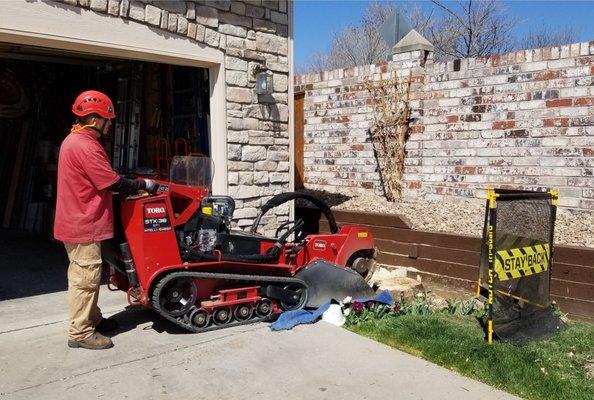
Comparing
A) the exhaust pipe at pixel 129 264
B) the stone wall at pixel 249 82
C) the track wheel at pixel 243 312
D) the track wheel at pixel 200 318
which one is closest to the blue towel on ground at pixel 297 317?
the track wheel at pixel 243 312

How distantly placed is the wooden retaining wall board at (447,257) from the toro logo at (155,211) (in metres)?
3.44

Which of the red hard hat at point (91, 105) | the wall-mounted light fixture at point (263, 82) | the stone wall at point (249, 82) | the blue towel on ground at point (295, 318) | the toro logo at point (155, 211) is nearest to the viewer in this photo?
the red hard hat at point (91, 105)

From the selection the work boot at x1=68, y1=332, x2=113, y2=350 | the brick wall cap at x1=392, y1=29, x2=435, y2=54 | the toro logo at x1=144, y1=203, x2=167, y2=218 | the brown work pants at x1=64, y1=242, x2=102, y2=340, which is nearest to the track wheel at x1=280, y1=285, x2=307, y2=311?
the toro logo at x1=144, y1=203, x2=167, y2=218

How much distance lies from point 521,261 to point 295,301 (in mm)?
2125

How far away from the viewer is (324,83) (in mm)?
10062

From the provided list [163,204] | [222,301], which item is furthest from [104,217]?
[222,301]

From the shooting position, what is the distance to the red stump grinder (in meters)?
4.50

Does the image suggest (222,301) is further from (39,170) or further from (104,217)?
(39,170)

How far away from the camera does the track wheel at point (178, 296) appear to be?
464 centimetres

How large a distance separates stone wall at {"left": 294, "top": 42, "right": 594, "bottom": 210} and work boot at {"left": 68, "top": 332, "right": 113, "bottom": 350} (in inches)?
224

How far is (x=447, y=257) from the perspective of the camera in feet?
21.2

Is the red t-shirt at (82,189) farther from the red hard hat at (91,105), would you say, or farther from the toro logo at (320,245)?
the toro logo at (320,245)

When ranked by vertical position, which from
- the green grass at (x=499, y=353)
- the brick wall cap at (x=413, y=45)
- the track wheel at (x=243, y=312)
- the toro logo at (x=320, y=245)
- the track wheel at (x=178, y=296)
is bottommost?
the green grass at (x=499, y=353)

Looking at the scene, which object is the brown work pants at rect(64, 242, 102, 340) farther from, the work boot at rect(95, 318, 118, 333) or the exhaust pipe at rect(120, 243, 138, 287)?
the work boot at rect(95, 318, 118, 333)
